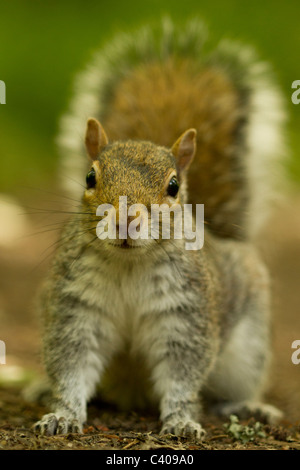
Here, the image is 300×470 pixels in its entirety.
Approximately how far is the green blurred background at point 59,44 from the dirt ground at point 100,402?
1.59m

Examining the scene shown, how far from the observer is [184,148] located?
8.80ft

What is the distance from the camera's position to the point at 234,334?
127 inches

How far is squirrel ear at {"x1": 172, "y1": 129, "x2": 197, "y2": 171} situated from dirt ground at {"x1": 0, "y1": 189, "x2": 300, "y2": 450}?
543 mm

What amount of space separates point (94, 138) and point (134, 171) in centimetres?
38

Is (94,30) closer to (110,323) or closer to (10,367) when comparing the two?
(10,367)

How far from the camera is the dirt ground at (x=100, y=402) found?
7.53 ft

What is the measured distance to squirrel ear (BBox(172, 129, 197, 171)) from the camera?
2.67 metres

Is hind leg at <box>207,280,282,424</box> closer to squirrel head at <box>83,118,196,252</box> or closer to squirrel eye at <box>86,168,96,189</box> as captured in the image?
squirrel head at <box>83,118,196,252</box>

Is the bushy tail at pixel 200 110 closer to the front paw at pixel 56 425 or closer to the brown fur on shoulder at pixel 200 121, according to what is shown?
the brown fur on shoulder at pixel 200 121

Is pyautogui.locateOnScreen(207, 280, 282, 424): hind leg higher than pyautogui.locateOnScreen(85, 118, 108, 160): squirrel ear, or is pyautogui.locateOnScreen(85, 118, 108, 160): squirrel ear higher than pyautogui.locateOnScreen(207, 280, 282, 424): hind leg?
pyautogui.locateOnScreen(85, 118, 108, 160): squirrel ear

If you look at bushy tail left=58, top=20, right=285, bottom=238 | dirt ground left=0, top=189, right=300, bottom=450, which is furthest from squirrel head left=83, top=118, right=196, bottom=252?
bushy tail left=58, top=20, right=285, bottom=238

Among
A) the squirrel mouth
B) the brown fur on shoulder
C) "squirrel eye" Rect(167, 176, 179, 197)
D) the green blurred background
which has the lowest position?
the squirrel mouth

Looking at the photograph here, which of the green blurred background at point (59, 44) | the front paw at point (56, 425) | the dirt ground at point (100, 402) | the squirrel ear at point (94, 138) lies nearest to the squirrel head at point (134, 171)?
the squirrel ear at point (94, 138)

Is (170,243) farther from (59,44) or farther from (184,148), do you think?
(59,44)
